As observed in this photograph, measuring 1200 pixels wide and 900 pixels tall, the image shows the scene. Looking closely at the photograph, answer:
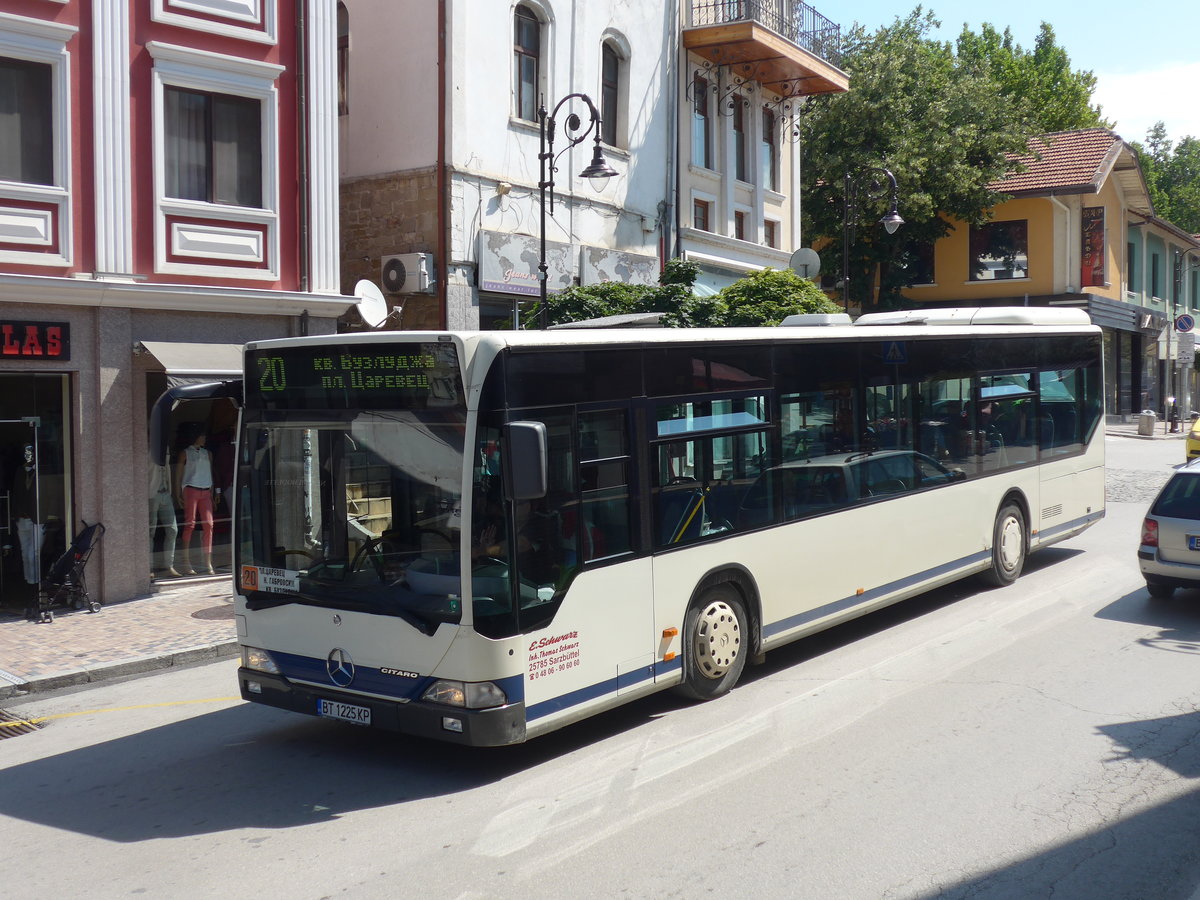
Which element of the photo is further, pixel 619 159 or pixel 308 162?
pixel 619 159

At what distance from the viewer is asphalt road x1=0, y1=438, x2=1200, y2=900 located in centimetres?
542

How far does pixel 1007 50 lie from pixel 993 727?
55.8 meters

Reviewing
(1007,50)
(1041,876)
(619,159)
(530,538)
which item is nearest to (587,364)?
(530,538)

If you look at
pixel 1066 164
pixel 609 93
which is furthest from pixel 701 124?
pixel 1066 164

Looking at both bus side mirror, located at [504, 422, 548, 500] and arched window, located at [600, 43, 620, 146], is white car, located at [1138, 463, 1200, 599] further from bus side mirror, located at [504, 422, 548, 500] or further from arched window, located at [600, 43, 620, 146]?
arched window, located at [600, 43, 620, 146]

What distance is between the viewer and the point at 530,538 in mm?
6781

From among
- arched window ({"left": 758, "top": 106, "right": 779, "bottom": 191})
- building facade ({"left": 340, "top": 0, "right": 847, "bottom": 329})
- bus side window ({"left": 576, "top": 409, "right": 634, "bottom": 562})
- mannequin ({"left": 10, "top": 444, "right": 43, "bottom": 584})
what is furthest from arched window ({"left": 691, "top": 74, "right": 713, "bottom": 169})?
bus side window ({"left": 576, "top": 409, "right": 634, "bottom": 562})

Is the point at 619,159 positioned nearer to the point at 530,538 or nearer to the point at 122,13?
the point at 122,13

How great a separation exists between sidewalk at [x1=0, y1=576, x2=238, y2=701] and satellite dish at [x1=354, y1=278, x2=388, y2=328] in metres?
4.07

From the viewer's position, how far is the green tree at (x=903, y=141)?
3622 centimetres

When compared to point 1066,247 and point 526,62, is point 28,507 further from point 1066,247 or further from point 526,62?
point 1066,247

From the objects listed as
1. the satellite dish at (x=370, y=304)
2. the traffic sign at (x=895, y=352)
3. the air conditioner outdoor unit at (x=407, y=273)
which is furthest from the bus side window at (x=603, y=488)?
the air conditioner outdoor unit at (x=407, y=273)

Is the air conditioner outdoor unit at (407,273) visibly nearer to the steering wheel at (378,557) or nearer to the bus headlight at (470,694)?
the steering wheel at (378,557)

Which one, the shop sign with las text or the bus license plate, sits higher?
the shop sign with las text
